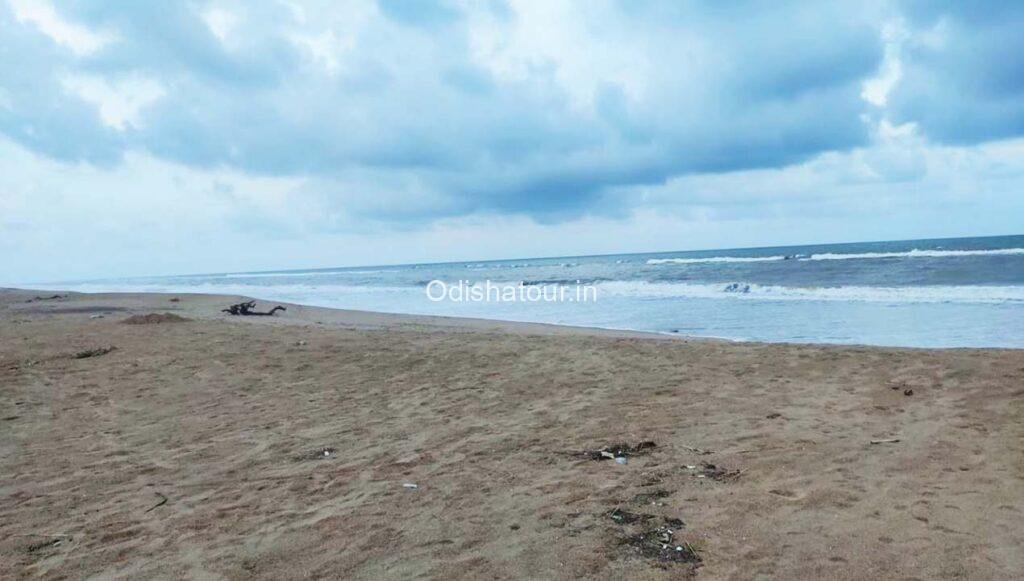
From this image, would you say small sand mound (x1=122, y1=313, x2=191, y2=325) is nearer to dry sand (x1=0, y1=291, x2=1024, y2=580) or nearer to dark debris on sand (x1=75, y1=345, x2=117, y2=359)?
dark debris on sand (x1=75, y1=345, x2=117, y2=359)

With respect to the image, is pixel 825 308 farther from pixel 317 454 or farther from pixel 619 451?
pixel 317 454

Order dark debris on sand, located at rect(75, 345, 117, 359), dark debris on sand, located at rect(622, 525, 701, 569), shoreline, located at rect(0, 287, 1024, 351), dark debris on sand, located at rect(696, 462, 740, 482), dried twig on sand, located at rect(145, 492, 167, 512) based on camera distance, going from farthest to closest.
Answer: shoreline, located at rect(0, 287, 1024, 351)
dark debris on sand, located at rect(75, 345, 117, 359)
dark debris on sand, located at rect(696, 462, 740, 482)
dried twig on sand, located at rect(145, 492, 167, 512)
dark debris on sand, located at rect(622, 525, 701, 569)

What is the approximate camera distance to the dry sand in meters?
3.19

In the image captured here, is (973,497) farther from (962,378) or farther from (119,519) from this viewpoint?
(119,519)

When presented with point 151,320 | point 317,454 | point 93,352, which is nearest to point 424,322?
point 151,320

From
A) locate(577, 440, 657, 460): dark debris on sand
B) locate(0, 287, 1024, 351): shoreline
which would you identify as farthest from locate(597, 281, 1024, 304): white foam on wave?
locate(577, 440, 657, 460): dark debris on sand

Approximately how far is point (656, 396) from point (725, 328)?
9.02 m

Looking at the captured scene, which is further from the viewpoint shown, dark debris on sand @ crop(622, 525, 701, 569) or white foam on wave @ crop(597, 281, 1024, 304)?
white foam on wave @ crop(597, 281, 1024, 304)

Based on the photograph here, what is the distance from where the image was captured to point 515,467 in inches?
178

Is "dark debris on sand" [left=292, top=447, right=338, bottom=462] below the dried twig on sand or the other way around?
below

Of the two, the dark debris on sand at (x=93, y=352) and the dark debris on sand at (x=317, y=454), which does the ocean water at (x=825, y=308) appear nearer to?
the dark debris on sand at (x=317, y=454)

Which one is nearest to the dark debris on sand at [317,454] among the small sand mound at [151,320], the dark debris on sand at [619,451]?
the dark debris on sand at [619,451]

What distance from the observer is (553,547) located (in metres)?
3.25

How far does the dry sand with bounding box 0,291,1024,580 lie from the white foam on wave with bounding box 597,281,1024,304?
43.2ft
